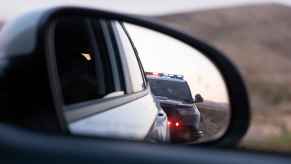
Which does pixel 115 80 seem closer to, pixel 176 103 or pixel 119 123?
pixel 176 103

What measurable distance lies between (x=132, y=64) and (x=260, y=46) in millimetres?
17399

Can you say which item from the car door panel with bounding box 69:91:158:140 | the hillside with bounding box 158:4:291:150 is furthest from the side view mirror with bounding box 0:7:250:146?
the hillside with bounding box 158:4:291:150

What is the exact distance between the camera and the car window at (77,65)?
1.85 meters

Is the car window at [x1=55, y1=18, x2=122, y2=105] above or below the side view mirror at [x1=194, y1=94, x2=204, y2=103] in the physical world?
above

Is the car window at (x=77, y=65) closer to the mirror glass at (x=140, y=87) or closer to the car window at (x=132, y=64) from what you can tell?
the mirror glass at (x=140, y=87)

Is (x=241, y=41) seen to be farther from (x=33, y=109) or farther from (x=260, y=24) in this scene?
(x=33, y=109)

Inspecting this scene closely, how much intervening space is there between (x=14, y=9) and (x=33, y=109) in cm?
34

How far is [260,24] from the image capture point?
21172 millimetres

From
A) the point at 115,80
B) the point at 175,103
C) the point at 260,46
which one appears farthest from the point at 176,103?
the point at 260,46

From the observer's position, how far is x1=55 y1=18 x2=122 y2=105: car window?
1.85 metres

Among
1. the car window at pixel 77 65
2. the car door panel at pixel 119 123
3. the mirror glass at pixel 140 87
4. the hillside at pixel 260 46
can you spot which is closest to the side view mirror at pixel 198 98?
the mirror glass at pixel 140 87

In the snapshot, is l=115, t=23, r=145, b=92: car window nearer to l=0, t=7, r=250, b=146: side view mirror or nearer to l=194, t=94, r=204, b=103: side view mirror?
l=0, t=7, r=250, b=146: side view mirror

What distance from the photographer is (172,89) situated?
2.13m

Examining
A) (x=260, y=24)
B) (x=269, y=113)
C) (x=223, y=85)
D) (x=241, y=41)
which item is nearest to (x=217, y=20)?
(x=260, y=24)
